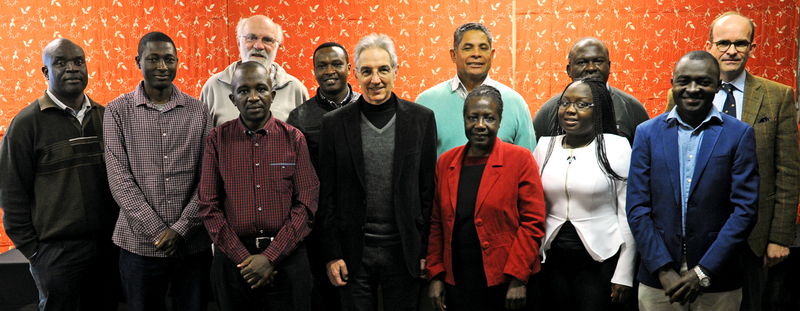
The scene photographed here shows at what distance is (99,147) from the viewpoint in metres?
2.86

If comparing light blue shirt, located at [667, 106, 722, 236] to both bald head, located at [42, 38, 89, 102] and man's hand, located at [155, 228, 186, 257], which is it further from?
bald head, located at [42, 38, 89, 102]

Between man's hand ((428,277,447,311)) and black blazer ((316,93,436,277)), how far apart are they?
10 centimetres

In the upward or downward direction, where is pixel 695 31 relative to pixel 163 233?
upward

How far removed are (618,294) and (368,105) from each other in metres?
1.33

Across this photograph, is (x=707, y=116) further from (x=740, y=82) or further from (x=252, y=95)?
(x=252, y=95)

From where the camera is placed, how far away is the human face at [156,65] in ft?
8.82

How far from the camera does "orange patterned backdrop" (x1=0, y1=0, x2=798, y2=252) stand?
4473 millimetres

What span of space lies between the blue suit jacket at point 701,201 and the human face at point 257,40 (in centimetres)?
237

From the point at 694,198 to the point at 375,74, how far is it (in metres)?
1.40

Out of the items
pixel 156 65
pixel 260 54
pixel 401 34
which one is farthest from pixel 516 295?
pixel 401 34

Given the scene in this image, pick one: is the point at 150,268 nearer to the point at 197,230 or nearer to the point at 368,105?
the point at 197,230

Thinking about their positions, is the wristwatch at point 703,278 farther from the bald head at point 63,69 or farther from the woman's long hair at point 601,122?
the bald head at point 63,69

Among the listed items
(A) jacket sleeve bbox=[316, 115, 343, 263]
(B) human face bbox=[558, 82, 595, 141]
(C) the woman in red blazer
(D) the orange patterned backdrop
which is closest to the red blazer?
(C) the woman in red blazer

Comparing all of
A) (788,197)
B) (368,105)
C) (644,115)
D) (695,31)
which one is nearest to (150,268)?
(368,105)
